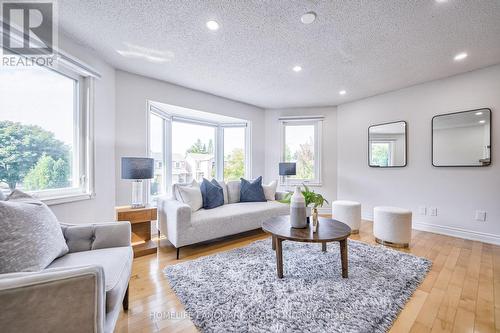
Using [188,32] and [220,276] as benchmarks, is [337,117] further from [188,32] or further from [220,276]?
[220,276]

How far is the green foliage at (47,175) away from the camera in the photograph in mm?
1939

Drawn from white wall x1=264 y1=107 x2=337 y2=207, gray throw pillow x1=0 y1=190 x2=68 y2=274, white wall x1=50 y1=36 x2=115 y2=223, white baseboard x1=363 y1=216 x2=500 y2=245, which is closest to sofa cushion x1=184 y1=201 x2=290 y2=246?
white wall x1=50 y1=36 x2=115 y2=223

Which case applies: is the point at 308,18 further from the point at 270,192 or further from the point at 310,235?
the point at 270,192

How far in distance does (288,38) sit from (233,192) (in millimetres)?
2347

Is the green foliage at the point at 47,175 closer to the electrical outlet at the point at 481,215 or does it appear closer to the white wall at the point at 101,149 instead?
the white wall at the point at 101,149

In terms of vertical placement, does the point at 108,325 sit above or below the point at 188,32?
below

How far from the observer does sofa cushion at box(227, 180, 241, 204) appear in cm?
345

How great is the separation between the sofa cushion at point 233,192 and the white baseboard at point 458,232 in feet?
9.89

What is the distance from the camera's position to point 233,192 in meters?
3.50

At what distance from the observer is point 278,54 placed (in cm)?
244

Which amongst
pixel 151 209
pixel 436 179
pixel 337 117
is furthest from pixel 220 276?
pixel 337 117

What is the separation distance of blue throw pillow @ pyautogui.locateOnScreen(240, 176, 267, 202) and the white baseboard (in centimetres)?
262

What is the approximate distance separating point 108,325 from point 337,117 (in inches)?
186

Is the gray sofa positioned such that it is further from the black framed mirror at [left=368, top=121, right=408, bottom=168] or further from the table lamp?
the black framed mirror at [left=368, top=121, right=408, bottom=168]
